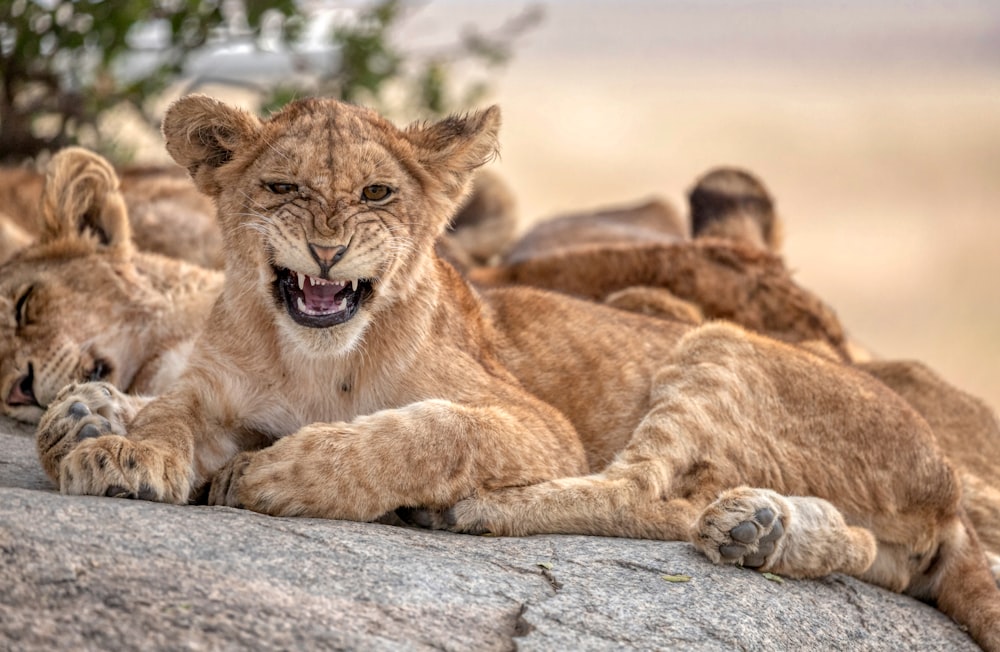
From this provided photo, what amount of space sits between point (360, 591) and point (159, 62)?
5.97 m

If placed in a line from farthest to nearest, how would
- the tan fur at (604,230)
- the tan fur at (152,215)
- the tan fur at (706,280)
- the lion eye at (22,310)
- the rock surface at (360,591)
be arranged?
1. the tan fur at (604,230)
2. the tan fur at (152,215)
3. the tan fur at (706,280)
4. the lion eye at (22,310)
5. the rock surface at (360,591)

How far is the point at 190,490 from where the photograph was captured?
4297 mm

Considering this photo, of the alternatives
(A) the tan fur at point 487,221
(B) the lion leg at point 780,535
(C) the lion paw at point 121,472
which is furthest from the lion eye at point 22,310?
(A) the tan fur at point 487,221

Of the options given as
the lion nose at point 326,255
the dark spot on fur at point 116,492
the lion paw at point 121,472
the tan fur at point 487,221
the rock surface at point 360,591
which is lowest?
the rock surface at point 360,591

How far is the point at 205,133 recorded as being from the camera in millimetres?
4723

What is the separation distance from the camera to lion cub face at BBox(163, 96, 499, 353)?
14.0 ft

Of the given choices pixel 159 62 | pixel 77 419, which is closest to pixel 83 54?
pixel 159 62

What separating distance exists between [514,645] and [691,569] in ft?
Result: 3.12

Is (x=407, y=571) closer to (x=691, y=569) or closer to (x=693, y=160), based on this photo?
(x=691, y=569)

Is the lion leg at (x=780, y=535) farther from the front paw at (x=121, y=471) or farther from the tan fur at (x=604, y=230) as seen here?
the tan fur at (x=604, y=230)

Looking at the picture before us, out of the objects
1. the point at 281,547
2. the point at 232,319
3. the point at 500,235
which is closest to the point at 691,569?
the point at 281,547

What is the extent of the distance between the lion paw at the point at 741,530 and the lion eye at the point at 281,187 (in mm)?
1601

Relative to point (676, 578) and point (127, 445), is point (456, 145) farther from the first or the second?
point (676, 578)

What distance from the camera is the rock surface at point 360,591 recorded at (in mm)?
3201
